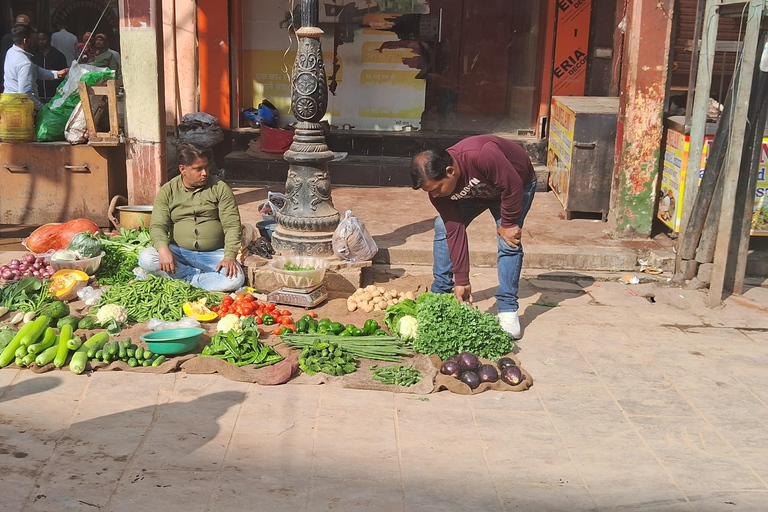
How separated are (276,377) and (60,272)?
8.65ft

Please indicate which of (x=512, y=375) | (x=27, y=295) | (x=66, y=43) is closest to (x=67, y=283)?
(x=27, y=295)

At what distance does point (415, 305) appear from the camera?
5828mm

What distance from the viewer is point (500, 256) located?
5.80 m

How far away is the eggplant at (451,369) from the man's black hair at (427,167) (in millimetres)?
1162

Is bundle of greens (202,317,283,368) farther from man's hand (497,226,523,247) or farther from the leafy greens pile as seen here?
man's hand (497,226,523,247)

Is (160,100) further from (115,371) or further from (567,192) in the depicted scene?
(567,192)

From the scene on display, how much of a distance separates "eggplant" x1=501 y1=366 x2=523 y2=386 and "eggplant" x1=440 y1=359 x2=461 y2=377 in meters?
0.29

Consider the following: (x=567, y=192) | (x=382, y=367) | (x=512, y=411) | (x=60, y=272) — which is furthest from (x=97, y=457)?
(x=567, y=192)

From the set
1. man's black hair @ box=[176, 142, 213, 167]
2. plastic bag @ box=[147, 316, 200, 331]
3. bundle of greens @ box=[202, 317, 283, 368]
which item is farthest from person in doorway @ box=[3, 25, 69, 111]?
bundle of greens @ box=[202, 317, 283, 368]

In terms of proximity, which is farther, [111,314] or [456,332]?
[111,314]

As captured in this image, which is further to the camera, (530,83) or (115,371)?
(530,83)

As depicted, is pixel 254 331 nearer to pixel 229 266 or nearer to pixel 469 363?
pixel 229 266

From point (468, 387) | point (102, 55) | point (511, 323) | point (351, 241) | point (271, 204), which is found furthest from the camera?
point (102, 55)

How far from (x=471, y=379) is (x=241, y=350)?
1.55m
